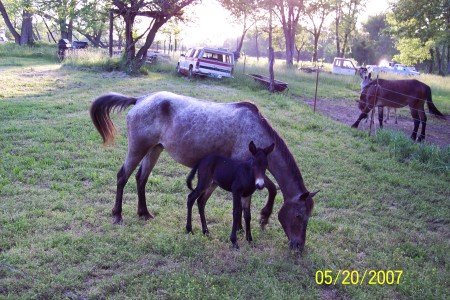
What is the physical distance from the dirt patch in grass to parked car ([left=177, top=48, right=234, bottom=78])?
4.35 metres

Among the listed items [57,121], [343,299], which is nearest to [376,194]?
[343,299]

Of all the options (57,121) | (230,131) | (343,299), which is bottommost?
(343,299)

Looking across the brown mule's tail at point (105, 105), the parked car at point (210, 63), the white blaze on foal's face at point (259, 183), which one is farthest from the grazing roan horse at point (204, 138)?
the parked car at point (210, 63)

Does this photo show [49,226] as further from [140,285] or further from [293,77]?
[293,77]

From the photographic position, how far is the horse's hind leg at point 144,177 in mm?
4551

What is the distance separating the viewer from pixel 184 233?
419 cm

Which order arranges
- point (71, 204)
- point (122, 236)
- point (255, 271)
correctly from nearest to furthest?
point (255, 271) < point (122, 236) < point (71, 204)

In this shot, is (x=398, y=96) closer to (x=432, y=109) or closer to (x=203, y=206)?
(x=432, y=109)

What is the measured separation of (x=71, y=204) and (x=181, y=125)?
1.75m

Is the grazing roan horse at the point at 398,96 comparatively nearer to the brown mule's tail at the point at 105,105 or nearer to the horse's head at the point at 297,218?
the horse's head at the point at 297,218

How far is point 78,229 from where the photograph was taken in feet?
13.4
